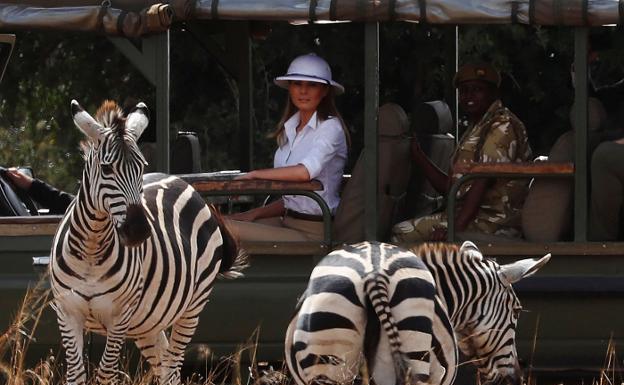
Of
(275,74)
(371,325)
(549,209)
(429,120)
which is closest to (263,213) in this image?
(429,120)

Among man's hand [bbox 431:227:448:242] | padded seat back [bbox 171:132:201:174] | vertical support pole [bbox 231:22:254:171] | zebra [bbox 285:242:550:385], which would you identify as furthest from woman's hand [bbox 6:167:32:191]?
zebra [bbox 285:242:550:385]

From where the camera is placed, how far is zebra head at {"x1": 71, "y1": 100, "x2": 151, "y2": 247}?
6.38 m

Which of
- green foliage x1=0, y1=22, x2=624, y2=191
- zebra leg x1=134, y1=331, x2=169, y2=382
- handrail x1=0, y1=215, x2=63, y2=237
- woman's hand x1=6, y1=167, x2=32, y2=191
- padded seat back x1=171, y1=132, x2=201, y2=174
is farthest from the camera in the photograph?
green foliage x1=0, y1=22, x2=624, y2=191

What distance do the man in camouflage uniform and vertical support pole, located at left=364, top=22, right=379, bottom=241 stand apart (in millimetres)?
273

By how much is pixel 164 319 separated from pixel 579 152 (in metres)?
1.99

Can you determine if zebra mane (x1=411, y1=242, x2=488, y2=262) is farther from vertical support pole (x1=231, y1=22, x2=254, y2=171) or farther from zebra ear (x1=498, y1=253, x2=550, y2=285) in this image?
vertical support pole (x1=231, y1=22, x2=254, y2=171)

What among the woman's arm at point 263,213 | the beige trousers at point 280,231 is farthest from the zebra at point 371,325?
the woman's arm at point 263,213

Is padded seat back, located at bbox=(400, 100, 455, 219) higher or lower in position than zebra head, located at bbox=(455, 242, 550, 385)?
higher

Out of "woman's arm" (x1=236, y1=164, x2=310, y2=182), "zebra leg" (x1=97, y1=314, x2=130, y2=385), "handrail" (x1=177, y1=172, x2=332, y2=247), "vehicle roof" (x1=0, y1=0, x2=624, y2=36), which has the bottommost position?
"zebra leg" (x1=97, y1=314, x2=130, y2=385)

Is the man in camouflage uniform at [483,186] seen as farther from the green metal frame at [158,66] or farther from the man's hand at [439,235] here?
the green metal frame at [158,66]

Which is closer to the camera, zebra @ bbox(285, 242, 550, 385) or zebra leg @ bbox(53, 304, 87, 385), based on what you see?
zebra @ bbox(285, 242, 550, 385)

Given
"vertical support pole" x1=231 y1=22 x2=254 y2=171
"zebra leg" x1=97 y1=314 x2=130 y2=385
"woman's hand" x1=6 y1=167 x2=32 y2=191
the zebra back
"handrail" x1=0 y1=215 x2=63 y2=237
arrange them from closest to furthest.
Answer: "zebra leg" x1=97 y1=314 x2=130 y2=385 < the zebra back < "handrail" x1=0 y1=215 x2=63 y2=237 < "woman's hand" x1=6 y1=167 x2=32 y2=191 < "vertical support pole" x1=231 y1=22 x2=254 y2=171

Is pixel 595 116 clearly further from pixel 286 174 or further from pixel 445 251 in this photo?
pixel 445 251

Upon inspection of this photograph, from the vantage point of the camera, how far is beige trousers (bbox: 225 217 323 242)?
26.3 ft
